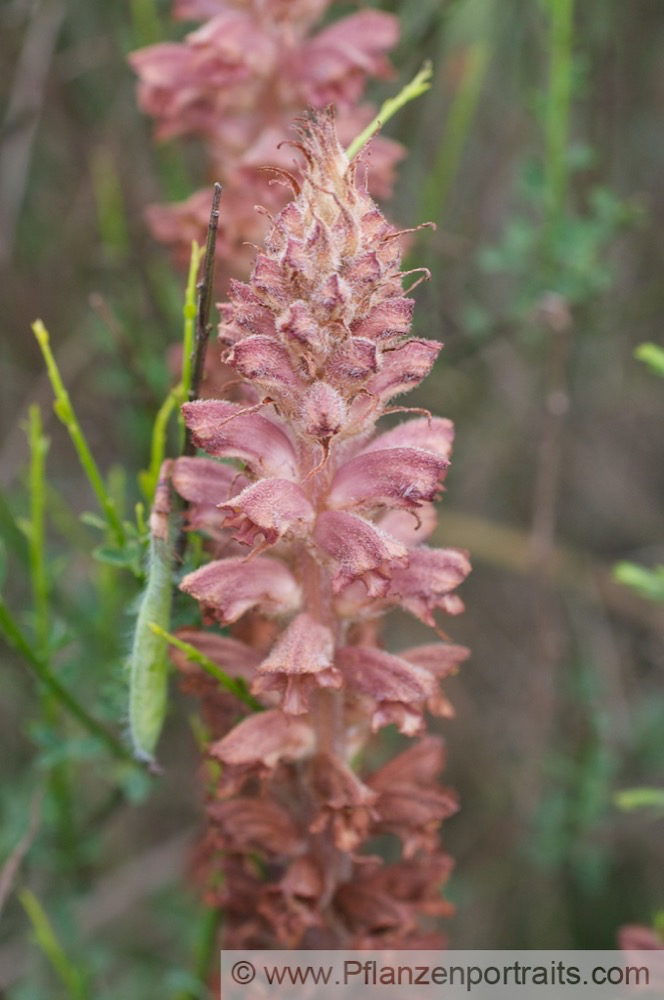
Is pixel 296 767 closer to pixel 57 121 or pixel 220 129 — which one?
pixel 220 129

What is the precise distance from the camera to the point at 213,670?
1245mm

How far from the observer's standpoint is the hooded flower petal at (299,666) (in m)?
1.18

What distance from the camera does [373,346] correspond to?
1083mm

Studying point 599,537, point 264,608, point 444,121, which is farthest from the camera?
point 599,537

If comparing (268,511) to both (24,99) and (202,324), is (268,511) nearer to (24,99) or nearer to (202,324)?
(202,324)

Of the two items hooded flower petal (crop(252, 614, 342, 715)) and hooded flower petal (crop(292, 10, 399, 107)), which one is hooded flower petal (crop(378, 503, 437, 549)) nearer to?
hooded flower petal (crop(252, 614, 342, 715))

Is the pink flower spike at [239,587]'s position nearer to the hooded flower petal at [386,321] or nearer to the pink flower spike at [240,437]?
the pink flower spike at [240,437]

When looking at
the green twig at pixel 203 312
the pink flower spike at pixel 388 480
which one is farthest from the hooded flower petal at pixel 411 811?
the green twig at pixel 203 312

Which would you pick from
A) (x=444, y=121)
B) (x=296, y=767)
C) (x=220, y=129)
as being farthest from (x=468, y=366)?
(x=296, y=767)

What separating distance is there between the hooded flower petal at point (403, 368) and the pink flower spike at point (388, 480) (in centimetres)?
7

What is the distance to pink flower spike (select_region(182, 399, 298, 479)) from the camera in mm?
1176

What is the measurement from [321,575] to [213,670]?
17cm

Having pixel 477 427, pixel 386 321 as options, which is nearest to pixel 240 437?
pixel 386 321

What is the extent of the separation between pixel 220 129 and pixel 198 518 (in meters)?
0.88
